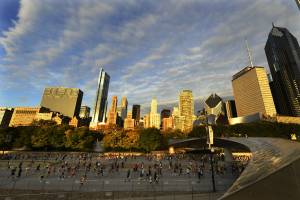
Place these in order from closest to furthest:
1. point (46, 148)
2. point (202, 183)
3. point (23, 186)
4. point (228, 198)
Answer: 1. point (228, 198)
2. point (23, 186)
3. point (202, 183)
4. point (46, 148)

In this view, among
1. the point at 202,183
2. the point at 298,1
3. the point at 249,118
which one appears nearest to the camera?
the point at 202,183

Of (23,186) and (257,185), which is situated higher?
(257,185)

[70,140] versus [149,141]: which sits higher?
[149,141]

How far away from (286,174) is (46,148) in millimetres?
78057

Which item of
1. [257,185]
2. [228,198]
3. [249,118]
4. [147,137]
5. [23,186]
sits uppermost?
[249,118]

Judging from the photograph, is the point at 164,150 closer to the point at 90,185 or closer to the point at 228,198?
the point at 90,185

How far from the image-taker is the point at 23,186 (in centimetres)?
2645

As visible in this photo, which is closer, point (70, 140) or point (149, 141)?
point (70, 140)

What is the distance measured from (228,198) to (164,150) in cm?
6964

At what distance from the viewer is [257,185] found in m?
9.71

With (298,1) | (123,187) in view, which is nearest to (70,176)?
(123,187)

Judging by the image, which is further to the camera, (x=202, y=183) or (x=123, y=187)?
(x=202, y=183)

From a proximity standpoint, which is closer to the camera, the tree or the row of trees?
the row of trees

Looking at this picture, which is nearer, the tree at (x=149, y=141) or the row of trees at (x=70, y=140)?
the row of trees at (x=70, y=140)
